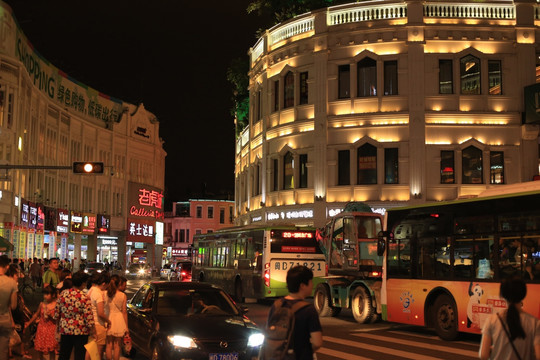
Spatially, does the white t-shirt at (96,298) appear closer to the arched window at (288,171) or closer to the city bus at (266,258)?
the city bus at (266,258)

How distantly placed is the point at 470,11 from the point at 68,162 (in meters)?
40.1

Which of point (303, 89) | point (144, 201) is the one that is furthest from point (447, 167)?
point (144, 201)

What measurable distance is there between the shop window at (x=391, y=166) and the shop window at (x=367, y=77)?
323 cm

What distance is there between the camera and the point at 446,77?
36938mm

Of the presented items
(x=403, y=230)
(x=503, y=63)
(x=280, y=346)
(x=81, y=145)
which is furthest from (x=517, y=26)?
(x=81, y=145)

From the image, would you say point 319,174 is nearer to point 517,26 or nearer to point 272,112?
point 272,112

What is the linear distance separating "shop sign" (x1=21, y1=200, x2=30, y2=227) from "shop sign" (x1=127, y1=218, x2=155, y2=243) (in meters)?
28.5

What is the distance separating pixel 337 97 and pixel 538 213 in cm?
2345

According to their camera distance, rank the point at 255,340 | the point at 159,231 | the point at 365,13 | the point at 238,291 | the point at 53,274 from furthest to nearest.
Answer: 1. the point at 159,231
2. the point at 365,13
3. the point at 238,291
4. the point at 53,274
5. the point at 255,340

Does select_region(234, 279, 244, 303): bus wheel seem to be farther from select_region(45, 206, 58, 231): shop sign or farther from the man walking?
select_region(45, 206, 58, 231): shop sign

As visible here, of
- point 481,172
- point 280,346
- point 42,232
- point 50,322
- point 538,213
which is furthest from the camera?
point 42,232

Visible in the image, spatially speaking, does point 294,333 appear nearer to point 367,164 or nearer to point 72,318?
point 72,318

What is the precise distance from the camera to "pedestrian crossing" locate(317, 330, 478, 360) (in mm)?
15070

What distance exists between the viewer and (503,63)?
36.4 meters
